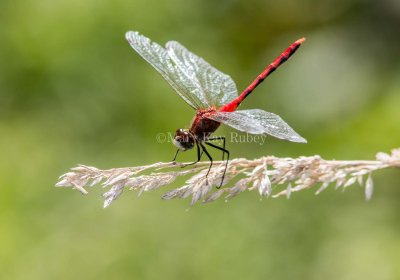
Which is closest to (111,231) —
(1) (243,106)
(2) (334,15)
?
(1) (243,106)

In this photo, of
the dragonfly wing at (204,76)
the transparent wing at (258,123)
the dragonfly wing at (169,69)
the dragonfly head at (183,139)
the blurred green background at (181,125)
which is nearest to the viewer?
the transparent wing at (258,123)

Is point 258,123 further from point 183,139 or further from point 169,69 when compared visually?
point 169,69

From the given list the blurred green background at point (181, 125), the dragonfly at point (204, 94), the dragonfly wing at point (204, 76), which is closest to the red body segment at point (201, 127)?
the dragonfly at point (204, 94)

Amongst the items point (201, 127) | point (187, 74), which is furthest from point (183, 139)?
point (187, 74)

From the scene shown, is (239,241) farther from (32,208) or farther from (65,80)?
(65,80)

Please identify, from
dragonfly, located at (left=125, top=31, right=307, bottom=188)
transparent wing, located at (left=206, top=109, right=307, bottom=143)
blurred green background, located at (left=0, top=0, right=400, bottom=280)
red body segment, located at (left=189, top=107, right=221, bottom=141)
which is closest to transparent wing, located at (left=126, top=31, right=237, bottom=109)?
dragonfly, located at (left=125, top=31, right=307, bottom=188)

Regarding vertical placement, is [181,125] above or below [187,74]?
below

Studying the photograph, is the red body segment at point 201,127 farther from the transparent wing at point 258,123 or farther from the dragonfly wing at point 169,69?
the dragonfly wing at point 169,69
